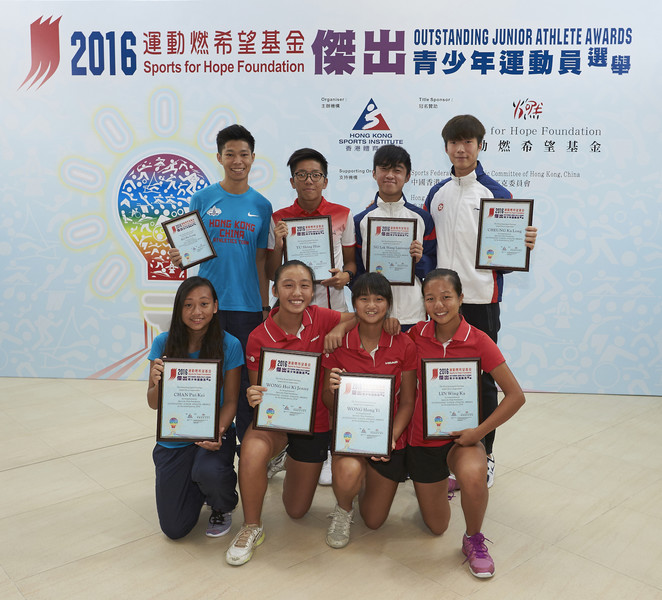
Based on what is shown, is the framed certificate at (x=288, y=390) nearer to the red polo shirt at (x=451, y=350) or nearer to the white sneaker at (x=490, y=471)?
the red polo shirt at (x=451, y=350)

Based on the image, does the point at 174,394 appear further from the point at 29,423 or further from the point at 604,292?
the point at 604,292

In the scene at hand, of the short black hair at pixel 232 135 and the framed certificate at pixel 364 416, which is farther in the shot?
the short black hair at pixel 232 135

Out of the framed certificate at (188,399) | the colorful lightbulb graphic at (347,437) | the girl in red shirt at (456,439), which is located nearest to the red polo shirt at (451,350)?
the girl in red shirt at (456,439)

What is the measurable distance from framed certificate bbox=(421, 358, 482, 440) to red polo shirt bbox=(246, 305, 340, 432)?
49 cm

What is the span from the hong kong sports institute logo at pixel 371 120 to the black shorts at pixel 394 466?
2.77 m

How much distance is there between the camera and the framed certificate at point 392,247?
3.00m

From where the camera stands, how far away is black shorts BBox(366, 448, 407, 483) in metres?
2.60

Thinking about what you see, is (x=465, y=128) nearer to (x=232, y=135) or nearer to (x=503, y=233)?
(x=503, y=233)

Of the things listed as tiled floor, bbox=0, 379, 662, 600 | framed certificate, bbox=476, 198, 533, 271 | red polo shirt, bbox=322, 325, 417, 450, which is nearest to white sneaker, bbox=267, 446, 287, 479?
tiled floor, bbox=0, 379, 662, 600

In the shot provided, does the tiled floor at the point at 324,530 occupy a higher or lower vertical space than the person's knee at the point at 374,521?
lower

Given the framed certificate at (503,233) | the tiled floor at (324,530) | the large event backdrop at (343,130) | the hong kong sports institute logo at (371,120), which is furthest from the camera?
the hong kong sports institute logo at (371,120)

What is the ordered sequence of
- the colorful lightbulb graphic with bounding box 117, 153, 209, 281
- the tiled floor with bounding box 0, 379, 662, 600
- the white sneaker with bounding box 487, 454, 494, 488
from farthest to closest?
the colorful lightbulb graphic with bounding box 117, 153, 209, 281 → the white sneaker with bounding box 487, 454, 494, 488 → the tiled floor with bounding box 0, 379, 662, 600

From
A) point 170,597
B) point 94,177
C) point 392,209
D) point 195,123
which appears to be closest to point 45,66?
point 94,177

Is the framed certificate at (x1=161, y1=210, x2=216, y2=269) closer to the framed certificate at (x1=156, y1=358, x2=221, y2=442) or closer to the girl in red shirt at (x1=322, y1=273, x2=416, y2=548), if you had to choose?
the framed certificate at (x1=156, y1=358, x2=221, y2=442)
